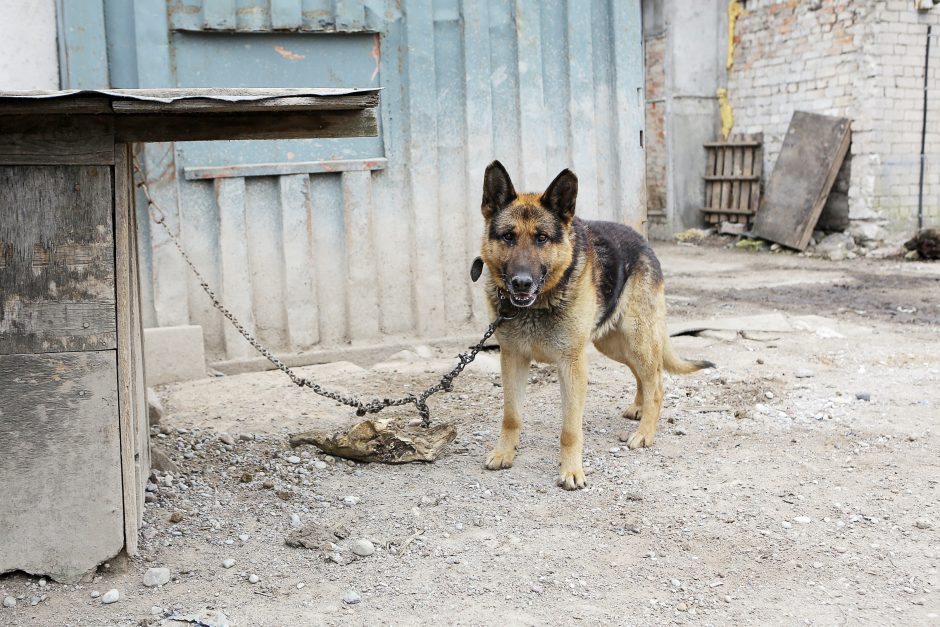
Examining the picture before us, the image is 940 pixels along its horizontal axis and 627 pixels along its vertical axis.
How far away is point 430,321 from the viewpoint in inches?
273

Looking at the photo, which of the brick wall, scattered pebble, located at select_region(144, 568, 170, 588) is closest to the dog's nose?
scattered pebble, located at select_region(144, 568, 170, 588)

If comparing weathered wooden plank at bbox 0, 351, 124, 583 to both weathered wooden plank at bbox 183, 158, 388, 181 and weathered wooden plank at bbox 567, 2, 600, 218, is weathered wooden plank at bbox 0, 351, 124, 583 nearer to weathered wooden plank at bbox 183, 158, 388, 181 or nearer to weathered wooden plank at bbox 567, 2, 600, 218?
weathered wooden plank at bbox 183, 158, 388, 181

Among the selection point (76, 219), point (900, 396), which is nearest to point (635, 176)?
point (900, 396)

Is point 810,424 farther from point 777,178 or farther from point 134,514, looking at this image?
point 777,178

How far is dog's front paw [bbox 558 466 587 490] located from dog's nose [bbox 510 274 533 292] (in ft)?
3.09

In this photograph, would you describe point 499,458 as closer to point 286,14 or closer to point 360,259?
point 360,259

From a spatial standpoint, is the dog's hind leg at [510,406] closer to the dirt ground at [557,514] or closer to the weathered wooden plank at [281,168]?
the dirt ground at [557,514]

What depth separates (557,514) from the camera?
3.88 metres

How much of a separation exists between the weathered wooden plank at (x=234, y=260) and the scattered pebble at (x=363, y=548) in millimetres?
3220

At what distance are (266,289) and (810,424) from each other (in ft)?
12.7

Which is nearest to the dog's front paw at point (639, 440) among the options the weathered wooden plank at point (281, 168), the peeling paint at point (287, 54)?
the weathered wooden plank at point (281, 168)

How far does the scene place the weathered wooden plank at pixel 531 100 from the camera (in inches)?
268

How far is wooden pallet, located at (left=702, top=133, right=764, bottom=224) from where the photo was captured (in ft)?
53.6

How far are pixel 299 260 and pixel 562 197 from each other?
284 centimetres
